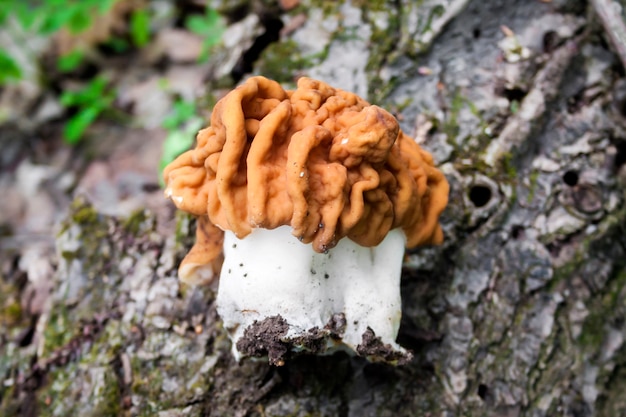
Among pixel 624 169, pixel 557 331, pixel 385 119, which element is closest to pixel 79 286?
pixel 385 119

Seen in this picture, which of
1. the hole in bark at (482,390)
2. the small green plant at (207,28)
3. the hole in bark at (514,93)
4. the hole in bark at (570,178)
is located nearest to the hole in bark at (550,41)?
the hole in bark at (514,93)

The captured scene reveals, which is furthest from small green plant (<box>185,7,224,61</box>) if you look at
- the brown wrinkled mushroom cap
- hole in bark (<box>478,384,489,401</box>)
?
hole in bark (<box>478,384,489,401</box>)

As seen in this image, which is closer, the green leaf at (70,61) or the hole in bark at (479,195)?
the hole in bark at (479,195)

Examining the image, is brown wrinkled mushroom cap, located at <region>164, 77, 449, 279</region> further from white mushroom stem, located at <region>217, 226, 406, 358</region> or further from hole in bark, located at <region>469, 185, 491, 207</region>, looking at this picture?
hole in bark, located at <region>469, 185, 491, 207</region>

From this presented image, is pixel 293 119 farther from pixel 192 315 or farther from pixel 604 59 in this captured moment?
pixel 604 59

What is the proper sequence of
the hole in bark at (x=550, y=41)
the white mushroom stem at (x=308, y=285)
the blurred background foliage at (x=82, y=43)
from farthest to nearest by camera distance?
the blurred background foliage at (x=82, y=43) → the hole in bark at (x=550, y=41) → the white mushroom stem at (x=308, y=285)

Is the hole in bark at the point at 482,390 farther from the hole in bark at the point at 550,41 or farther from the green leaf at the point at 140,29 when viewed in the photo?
the green leaf at the point at 140,29

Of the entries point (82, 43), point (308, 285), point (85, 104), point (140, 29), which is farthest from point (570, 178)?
point (82, 43)

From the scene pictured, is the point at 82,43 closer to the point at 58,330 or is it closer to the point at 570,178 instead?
the point at 58,330
